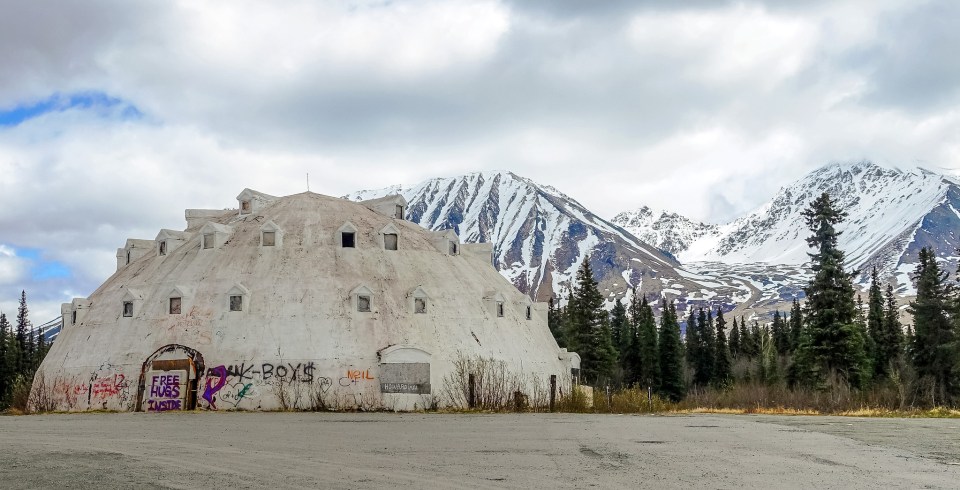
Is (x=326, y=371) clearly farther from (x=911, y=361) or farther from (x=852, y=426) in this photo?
(x=911, y=361)

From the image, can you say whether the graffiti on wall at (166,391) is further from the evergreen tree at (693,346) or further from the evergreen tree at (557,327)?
the evergreen tree at (693,346)

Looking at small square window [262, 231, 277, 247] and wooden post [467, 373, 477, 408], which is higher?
small square window [262, 231, 277, 247]

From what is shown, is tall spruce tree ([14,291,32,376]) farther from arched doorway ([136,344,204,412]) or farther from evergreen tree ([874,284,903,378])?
evergreen tree ([874,284,903,378])

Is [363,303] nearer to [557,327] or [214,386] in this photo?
[214,386]

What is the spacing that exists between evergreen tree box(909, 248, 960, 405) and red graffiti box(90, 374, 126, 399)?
2460 inches

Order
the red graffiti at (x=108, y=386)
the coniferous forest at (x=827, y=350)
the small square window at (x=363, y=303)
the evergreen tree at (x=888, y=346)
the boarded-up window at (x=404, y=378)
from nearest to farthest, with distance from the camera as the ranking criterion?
the boarded-up window at (x=404, y=378)
the red graffiti at (x=108, y=386)
the small square window at (x=363, y=303)
the coniferous forest at (x=827, y=350)
the evergreen tree at (x=888, y=346)

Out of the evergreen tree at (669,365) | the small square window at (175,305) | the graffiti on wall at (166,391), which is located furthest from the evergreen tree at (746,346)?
the graffiti on wall at (166,391)

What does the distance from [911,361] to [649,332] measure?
1546 inches

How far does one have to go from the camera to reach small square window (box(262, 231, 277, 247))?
4838 centimetres

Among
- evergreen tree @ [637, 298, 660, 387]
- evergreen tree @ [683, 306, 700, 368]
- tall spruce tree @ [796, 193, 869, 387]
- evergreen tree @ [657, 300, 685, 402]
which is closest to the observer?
tall spruce tree @ [796, 193, 869, 387]

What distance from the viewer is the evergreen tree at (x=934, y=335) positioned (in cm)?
7594

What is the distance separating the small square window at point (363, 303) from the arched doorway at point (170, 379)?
790 cm

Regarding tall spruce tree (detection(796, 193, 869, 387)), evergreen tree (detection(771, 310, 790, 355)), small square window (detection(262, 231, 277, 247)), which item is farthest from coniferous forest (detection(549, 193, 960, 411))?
small square window (detection(262, 231, 277, 247))

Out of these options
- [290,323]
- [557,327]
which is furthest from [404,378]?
[557,327]
